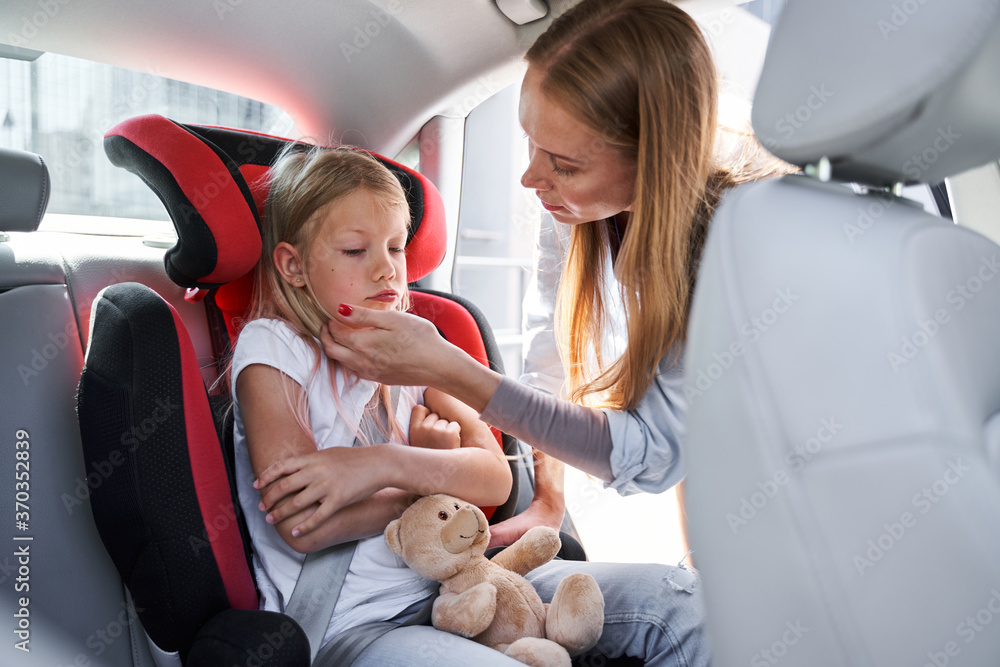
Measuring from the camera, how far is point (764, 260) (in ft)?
2.28

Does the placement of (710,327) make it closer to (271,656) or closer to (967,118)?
(967,118)

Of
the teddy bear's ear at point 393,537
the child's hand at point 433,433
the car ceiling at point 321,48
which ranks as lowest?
the teddy bear's ear at point 393,537

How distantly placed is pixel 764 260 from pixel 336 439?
0.81 metres

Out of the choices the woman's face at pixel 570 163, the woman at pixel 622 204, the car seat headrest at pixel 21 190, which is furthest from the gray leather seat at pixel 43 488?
the woman's face at pixel 570 163

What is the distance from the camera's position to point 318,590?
1092 mm

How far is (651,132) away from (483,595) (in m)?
0.75

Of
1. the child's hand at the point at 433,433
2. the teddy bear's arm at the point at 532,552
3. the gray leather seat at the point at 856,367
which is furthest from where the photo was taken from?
the child's hand at the point at 433,433

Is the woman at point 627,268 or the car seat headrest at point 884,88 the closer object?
Answer: the car seat headrest at point 884,88

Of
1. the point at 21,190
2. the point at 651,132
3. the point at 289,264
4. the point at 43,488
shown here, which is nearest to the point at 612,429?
the point at 651,132

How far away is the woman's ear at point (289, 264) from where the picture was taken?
1.28 meters

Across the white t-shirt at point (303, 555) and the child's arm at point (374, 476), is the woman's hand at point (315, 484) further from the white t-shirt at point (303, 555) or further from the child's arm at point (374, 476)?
the white t-shirt at point (303, 555)

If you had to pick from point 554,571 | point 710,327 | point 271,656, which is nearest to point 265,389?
point 271,656

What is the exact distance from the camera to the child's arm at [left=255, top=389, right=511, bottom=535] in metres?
1.06

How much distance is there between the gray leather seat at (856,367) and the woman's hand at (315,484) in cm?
56
